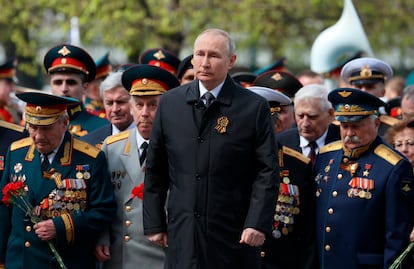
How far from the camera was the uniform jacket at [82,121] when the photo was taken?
1008 cm

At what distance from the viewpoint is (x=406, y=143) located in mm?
8703

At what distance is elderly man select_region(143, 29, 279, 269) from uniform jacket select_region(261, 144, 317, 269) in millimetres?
1111

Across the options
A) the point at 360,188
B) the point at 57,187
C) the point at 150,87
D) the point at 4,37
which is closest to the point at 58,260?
the point at 57,187

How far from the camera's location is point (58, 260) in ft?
25.9

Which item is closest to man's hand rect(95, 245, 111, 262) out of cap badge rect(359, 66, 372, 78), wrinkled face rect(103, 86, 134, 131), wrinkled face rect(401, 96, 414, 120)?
wrinkled face rect(103, 86, 134, 131)

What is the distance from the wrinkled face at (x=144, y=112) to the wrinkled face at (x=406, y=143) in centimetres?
191

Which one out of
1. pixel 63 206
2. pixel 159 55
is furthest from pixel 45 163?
pixel 159 55

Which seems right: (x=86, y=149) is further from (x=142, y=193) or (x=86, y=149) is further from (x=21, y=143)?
(x=142, y=193)

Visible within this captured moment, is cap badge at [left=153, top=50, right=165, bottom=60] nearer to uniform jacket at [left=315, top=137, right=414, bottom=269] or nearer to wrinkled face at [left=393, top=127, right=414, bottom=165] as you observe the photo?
wrinkled face at [left=393, top=127, right=414, bottom=165]

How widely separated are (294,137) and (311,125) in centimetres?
19

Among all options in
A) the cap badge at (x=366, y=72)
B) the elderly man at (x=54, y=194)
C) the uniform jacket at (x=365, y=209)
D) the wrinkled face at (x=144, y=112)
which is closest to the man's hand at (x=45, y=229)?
the elderly man at (x=54, y=194)

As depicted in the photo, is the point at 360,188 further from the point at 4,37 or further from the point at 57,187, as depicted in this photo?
the point at 4,37

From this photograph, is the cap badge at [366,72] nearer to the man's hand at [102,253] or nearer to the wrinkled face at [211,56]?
the man's hand at [102,253]

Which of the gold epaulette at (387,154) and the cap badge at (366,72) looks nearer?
the gold epaulette at (387,154)
